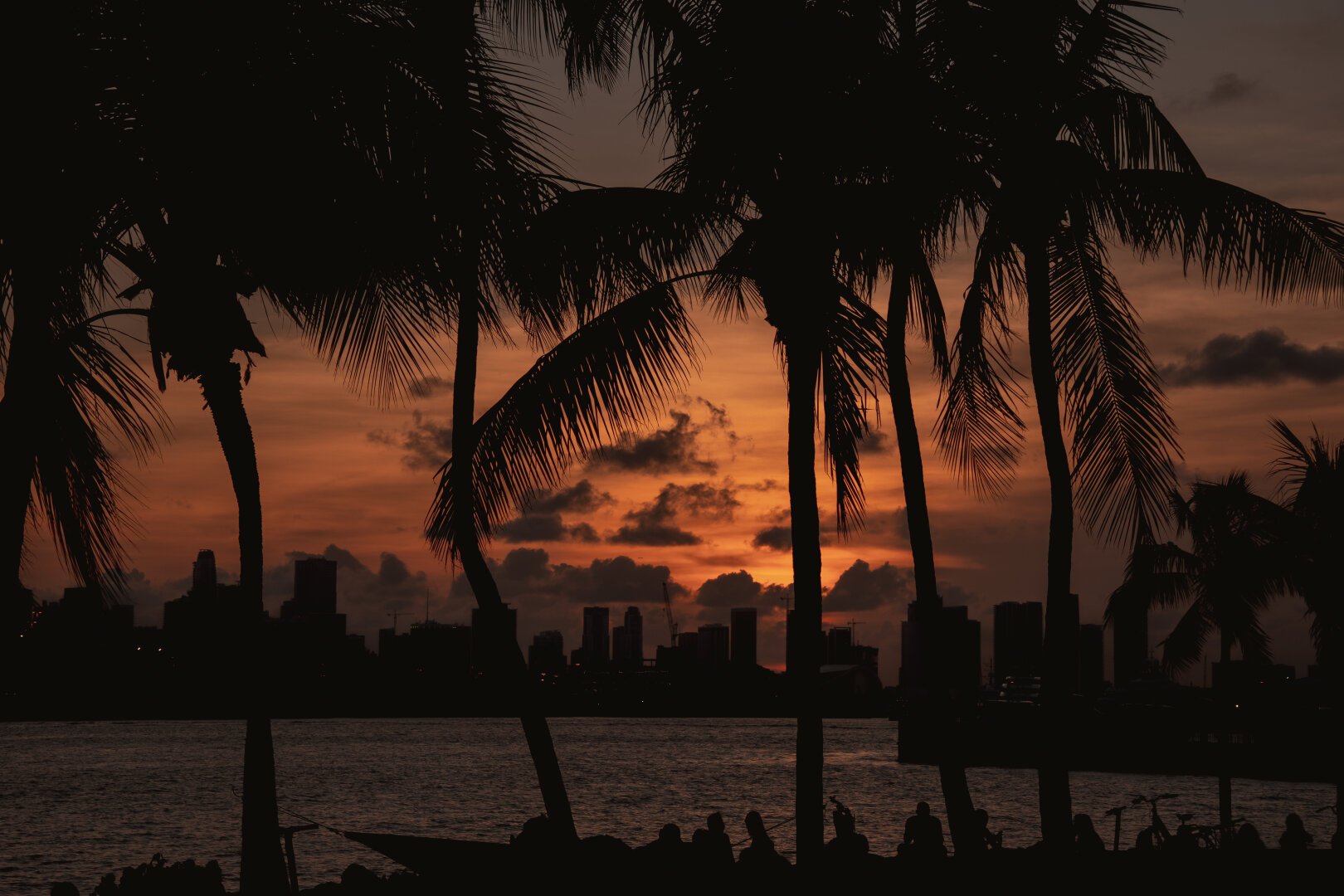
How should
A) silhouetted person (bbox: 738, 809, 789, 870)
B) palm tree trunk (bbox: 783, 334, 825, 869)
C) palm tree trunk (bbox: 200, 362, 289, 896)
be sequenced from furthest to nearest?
silhouetted person (bbox: 738, 809, 789, 870) < palm tree trunk (bbox: 783, 334, 825, 869) < palm tree trunk (bbox: 200, 362, 289, 896)

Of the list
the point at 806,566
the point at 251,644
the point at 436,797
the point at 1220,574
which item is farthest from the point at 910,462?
the point at 436,797

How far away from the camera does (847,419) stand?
608 inches

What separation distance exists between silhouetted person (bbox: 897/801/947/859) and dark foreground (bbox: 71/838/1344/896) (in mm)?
155

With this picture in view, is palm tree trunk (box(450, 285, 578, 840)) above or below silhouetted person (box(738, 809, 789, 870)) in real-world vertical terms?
above

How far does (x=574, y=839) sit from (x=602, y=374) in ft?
15.3

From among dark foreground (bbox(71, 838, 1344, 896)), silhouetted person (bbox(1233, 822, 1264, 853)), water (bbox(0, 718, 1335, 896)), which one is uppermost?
silhouetted person (bbox(1233, 822, 1264, 853))

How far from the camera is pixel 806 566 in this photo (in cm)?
1230

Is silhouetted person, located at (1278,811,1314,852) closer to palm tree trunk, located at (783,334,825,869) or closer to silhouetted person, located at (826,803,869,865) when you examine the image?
silhouetted person, located at (826,803,869,865)

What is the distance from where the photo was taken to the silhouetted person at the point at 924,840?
1457cm

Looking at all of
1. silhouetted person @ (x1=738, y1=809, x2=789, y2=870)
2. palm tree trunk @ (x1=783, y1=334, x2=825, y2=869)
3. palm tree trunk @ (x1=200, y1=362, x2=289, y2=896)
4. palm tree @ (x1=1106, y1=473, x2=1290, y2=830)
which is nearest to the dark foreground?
silhouetted person @ (x1=738, y1=809, x2=789, y2=870)

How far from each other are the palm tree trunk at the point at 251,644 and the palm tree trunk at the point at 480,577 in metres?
2.27

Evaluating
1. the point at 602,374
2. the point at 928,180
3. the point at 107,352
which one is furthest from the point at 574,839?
the point at 928,180

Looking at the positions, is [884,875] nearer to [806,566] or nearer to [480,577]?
[806,566]

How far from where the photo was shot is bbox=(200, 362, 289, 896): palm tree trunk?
1119 cm
